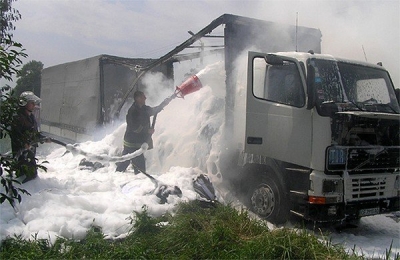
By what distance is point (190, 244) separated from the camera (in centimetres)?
362

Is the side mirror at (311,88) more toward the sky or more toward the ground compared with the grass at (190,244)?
more toward the sky

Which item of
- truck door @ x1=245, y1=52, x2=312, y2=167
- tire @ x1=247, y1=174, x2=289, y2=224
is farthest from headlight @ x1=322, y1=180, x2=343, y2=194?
tire @ x1=247, y1=174, x2=289, y2=224

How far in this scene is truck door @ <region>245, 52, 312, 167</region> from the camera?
15.2ft

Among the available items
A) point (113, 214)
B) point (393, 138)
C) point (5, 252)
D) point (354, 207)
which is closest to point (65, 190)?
point (113, 214)

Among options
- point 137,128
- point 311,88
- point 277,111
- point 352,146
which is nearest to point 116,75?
point 137,128

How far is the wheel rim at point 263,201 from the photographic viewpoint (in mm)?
4953

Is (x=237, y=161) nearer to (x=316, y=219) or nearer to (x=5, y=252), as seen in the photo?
(x=316, y=219)

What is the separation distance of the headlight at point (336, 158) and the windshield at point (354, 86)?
0.60 meters

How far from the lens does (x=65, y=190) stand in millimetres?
5266

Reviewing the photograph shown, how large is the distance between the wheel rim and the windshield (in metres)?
1.50

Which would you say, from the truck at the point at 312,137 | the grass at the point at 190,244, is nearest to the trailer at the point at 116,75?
the truck at the point at 312,137

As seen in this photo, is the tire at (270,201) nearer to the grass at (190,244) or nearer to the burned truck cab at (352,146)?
the burned truck cab at (352,146)

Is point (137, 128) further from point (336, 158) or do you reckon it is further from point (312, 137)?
point (336, 158)

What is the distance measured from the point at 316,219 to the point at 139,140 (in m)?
3.77
